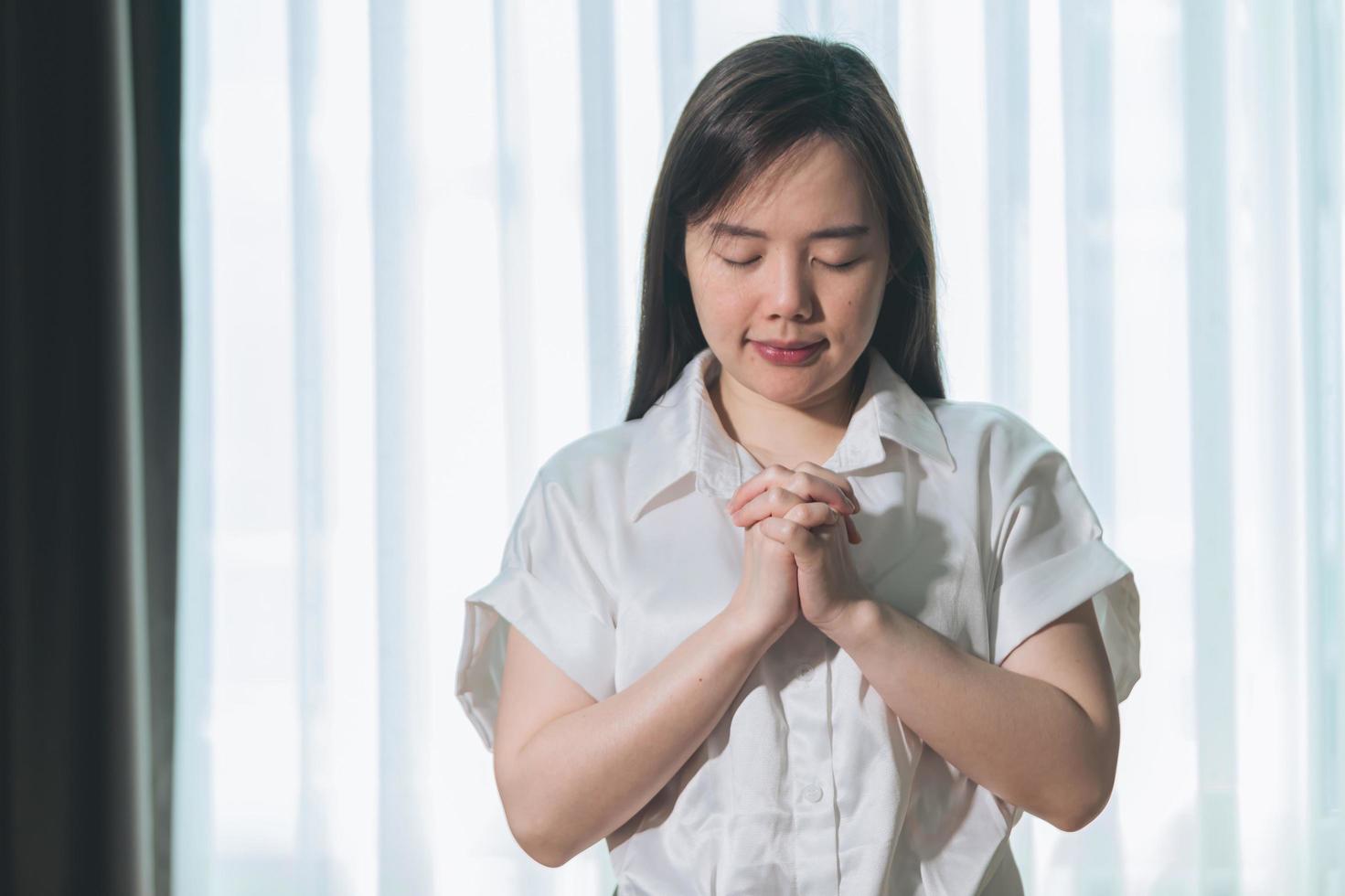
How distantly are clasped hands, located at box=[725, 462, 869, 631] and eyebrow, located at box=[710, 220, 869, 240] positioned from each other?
170 millimetres

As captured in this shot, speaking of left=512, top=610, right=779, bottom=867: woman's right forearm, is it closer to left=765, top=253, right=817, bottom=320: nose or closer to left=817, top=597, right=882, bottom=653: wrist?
left=817, top=597, right=882, bottom=653: wrist

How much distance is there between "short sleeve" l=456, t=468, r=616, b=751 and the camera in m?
0.96

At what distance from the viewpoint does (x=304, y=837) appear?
7.67ft

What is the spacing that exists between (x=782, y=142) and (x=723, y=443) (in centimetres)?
25

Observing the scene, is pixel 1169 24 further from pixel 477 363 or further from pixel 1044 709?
pixel 1044 709

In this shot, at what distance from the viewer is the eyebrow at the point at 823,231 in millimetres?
907

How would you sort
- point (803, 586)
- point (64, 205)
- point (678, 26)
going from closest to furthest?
point (803, 586) → point (64, 205) → point (678, 26)

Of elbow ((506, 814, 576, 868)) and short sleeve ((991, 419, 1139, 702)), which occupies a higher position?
short sleeve ((991, 419, 1139, 702))

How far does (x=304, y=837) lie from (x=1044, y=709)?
182cm

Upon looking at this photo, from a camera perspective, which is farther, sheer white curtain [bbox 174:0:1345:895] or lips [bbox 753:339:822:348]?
sheer white curtain [bbox 174:0:1345:895]

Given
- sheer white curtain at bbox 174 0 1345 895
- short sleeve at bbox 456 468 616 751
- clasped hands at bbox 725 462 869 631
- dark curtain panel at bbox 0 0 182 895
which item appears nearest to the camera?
clasped hands at bbox 725 462 869 631

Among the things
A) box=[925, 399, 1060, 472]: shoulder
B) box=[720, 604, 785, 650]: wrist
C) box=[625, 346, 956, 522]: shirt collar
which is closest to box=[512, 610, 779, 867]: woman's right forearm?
box=[720, 604, 785, 650]: wrist

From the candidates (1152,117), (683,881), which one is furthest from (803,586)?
(1152,117)

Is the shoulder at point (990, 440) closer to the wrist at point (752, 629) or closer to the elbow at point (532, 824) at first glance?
the wrist at point (752, 629)
